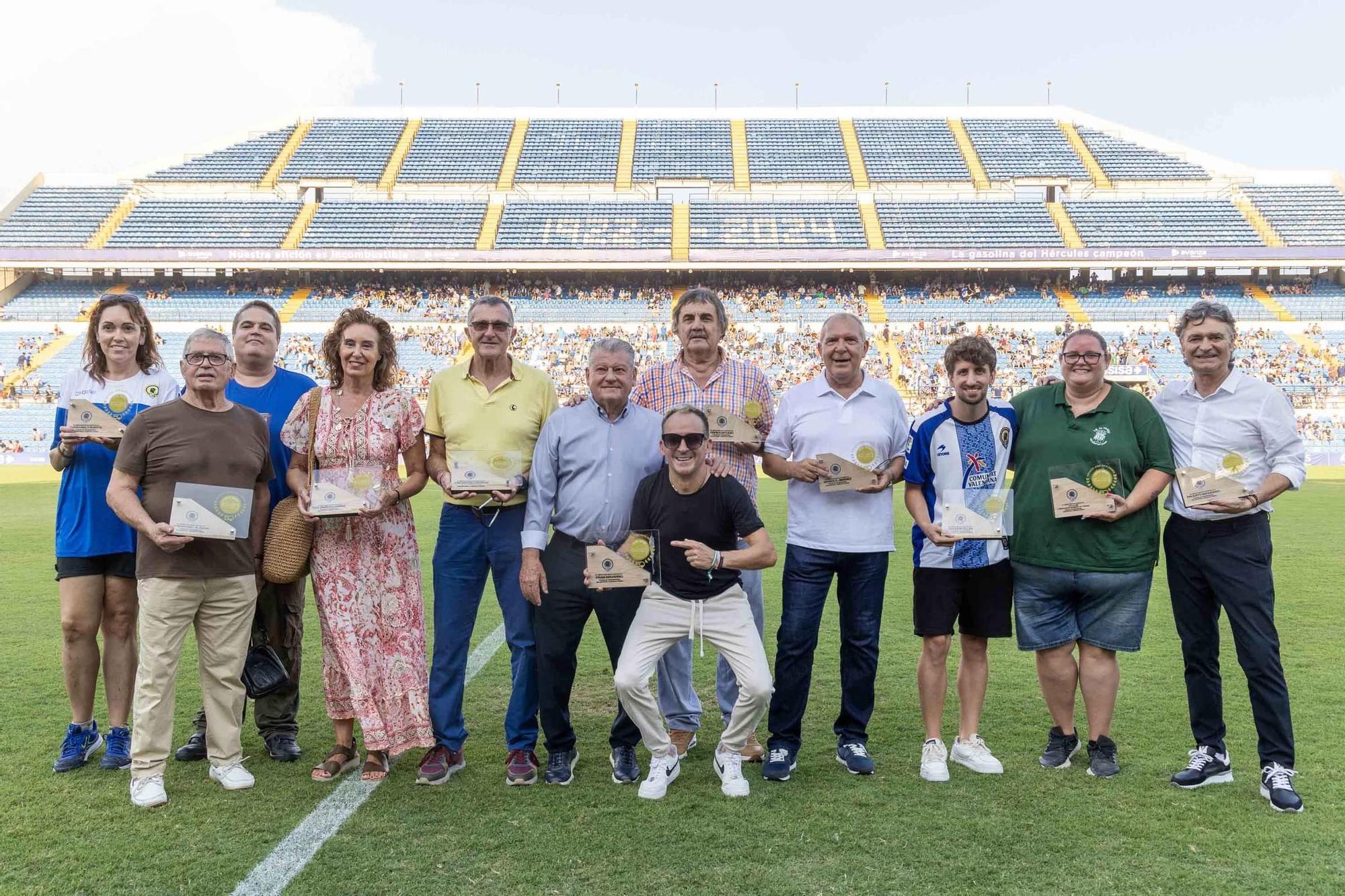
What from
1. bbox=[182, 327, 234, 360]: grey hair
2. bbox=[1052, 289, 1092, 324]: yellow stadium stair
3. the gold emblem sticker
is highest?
bbox=[1052, 289, 1092, 324]: yellow stadium stair

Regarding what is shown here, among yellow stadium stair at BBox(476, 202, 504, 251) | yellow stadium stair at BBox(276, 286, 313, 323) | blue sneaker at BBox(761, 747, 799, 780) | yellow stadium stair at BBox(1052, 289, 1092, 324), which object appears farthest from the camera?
yellow stadium stair at BBox(476, 202, 504, 251)

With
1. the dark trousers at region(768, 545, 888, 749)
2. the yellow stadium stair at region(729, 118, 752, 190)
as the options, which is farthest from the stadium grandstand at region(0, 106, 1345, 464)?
the dark trousers at region(768, 545, 888, 749)

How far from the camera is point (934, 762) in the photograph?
167 inches

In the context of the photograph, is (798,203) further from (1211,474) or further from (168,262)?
(1211,474)

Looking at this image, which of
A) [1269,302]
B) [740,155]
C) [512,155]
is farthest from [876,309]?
[512,155]

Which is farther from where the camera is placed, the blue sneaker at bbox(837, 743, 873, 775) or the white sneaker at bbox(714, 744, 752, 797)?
the blue sneaker at bbox(837, 743, 873, 775)

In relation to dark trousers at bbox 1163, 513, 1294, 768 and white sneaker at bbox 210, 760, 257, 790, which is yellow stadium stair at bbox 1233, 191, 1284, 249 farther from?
white sneaker at bbox 210, 760, 257, 790

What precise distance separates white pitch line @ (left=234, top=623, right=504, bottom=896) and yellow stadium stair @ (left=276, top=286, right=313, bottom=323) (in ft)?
116

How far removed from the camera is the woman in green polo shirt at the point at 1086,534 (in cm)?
417

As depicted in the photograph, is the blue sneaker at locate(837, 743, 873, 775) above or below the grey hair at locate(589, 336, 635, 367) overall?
below

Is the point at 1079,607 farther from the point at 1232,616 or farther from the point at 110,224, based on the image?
the point at 110,224

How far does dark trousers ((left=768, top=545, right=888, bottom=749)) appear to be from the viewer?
430 centimetres

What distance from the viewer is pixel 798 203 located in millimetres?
41875

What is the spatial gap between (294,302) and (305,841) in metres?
38.0
